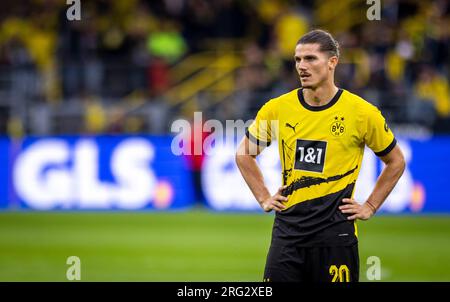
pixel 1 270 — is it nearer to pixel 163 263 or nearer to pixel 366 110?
pixel 163 263

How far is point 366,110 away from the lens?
22.6 ft

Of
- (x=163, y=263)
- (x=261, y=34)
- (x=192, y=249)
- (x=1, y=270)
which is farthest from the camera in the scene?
(x=261, y=34)

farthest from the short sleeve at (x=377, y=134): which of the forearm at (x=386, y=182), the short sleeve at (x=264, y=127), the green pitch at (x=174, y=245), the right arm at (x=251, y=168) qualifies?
the green pitch at (x=174, y=245)

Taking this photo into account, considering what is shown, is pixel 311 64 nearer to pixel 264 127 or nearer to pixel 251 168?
pixel 264 127

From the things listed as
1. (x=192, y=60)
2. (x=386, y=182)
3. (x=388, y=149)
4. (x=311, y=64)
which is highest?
(x=192, y=60)

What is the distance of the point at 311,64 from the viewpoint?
271 inches

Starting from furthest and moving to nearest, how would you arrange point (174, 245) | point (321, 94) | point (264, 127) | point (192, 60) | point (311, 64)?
point (192, 60) < point (174, 245) < point (264, 127) < point (321, 94) < point (311, 64)

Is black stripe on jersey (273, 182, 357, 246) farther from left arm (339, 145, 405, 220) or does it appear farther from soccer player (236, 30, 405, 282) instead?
left arm (339, 145, 405, 220)

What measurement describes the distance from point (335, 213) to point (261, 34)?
16.7 meters

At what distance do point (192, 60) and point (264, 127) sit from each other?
16.6 meters

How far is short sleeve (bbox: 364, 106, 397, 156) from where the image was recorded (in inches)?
271

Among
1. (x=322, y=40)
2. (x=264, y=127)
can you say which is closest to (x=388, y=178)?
(x=264, y=127)

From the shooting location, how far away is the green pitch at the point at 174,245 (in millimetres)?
12492

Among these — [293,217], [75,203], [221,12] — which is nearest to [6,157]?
[75,203]
